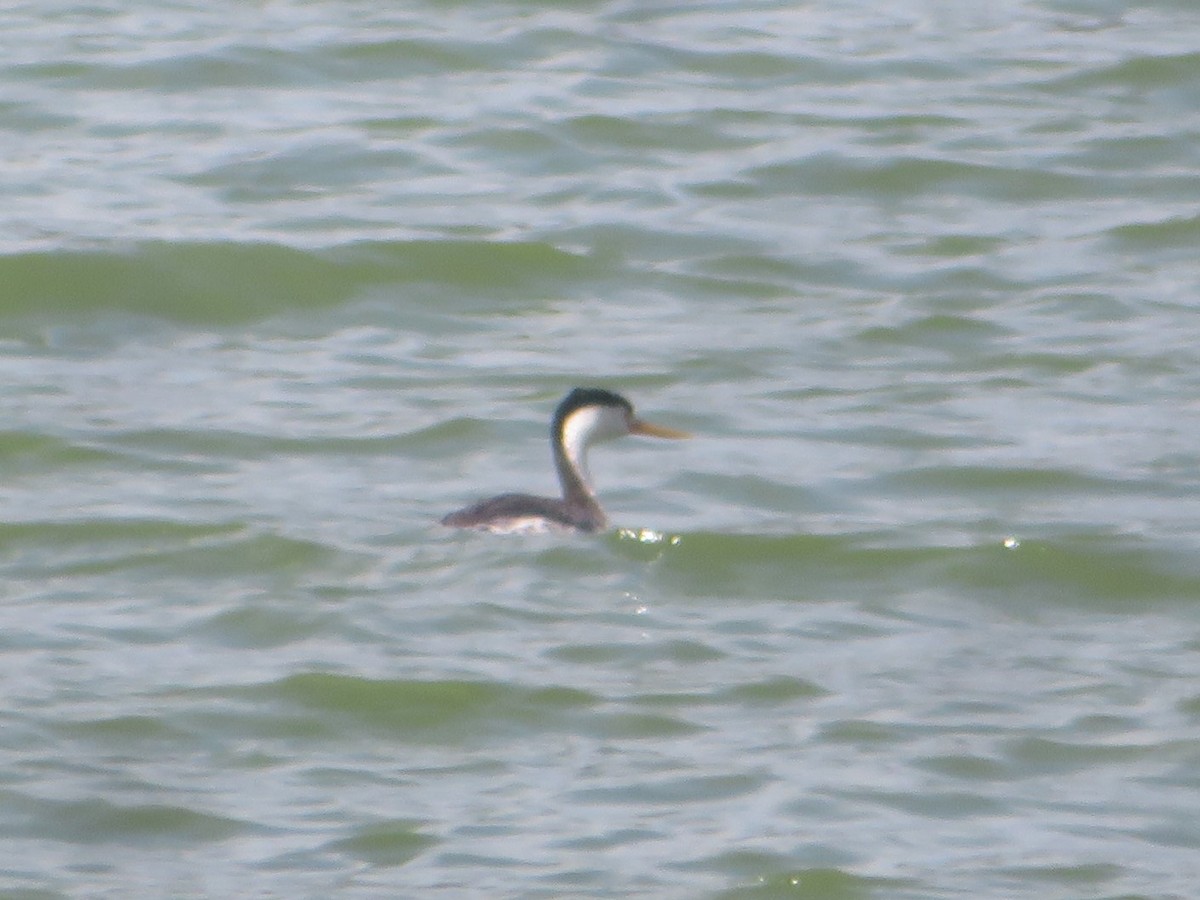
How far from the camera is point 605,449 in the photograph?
41.8 ft

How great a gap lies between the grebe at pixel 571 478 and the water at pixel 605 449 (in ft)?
0.29

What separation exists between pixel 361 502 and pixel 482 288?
11.1ft

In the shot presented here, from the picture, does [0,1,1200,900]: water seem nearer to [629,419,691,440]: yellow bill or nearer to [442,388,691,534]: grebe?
[442,388,691,534]: grebe

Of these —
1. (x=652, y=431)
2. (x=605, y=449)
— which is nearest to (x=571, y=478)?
(x=652, y=431)

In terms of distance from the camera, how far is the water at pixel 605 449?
8.46 meters

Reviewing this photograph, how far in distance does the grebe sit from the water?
9 cm

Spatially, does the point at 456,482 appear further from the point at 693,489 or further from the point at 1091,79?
the point at 1091,79

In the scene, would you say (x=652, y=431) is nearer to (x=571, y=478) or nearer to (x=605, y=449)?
(x=571, y=478)

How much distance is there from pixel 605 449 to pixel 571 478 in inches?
55.8

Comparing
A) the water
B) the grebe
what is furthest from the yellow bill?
the water

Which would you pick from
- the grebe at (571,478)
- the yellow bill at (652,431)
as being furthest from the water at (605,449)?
the yellow bill at (652,431)

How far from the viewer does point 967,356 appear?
535 inches

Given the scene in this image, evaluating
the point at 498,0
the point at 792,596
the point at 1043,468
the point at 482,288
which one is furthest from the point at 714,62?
the point at 792,596

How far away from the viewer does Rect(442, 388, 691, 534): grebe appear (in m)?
10.7
